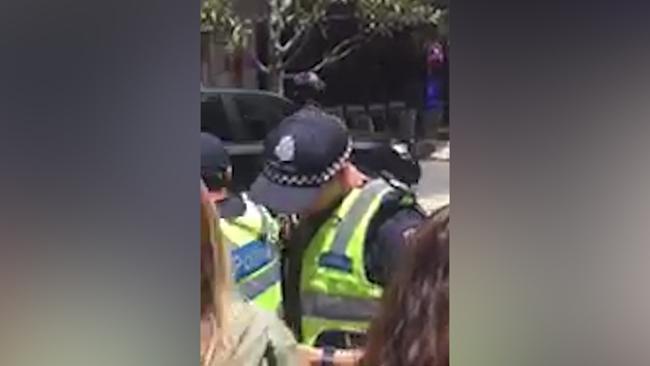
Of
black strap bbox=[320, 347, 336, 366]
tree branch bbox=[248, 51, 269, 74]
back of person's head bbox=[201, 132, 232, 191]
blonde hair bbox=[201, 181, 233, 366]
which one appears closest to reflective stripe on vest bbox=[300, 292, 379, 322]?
black strap bbox=[320, 347, 336, 366]

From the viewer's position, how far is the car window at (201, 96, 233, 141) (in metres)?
3.93

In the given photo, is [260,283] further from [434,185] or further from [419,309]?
[434,185]

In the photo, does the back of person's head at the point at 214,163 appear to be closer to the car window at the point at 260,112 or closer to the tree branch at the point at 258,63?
the car window at the point at 260,112

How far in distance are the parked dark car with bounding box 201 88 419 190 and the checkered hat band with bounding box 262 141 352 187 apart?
0.03m

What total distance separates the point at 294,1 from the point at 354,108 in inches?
17.9

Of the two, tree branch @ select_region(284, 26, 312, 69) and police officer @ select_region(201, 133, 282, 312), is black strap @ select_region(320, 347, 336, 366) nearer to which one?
police officer @ select_region(201, 133, 282, 312)

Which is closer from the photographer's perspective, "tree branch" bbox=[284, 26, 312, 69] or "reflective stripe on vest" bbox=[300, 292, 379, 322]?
"tree branch" bbox=[284, 26, 312, 69]

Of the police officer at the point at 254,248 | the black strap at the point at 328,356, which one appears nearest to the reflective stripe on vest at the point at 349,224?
the police officer at the point at 254,248

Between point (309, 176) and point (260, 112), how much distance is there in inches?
12.3

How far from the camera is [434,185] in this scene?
403 cm

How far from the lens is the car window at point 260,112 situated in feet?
12.9
